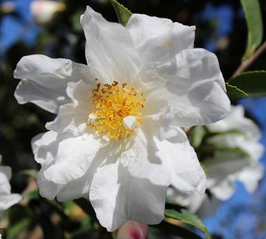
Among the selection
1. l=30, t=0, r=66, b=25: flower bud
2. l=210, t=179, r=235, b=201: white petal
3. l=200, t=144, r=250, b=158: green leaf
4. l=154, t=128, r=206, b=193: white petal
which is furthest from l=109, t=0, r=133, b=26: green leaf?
l=30, t=0, r=66, b=25: flower bud

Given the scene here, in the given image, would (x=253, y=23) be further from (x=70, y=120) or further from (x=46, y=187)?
(x=46, y=187)

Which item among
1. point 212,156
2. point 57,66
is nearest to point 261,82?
point 57,66

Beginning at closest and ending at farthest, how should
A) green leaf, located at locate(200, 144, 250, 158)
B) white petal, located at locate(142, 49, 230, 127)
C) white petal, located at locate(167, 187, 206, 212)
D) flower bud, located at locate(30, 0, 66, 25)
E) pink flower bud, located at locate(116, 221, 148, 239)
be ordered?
1. white petal, located at locate(142, 49, 230, 127)
2. pink flower bud, located at locate(116, 221, 148, 239)
3. green leaf, located at locate(200, 144, 250, 158)
4. white petal, located at locate(167, 187, 206, 212)
5. flower bud, located at locate(30, 0, 66, 25)

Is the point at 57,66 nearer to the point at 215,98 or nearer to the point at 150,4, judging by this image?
the point at 215,98

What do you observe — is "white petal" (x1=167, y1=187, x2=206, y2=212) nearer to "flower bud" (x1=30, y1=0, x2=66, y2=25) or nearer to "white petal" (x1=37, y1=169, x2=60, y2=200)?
"white petal" (x1=37, y1=169, x2=60, y2=200)

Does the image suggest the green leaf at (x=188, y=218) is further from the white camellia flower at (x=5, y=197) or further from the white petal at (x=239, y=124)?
the white petal at (x=239, y=124)

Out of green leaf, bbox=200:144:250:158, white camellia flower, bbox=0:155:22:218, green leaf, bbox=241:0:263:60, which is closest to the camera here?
white camellia flower, bbox=0:155:22:218
